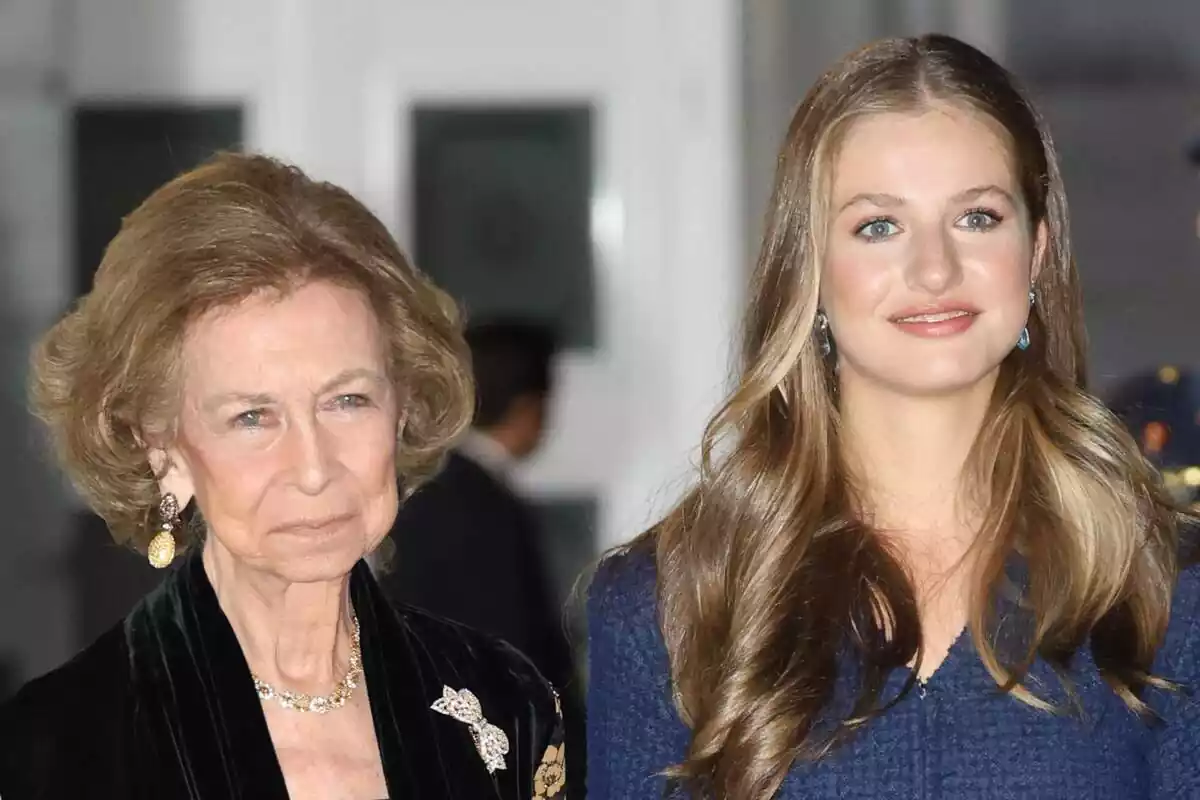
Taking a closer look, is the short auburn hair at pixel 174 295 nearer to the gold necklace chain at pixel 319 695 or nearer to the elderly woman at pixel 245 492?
the elderly woman at pixel 245 492

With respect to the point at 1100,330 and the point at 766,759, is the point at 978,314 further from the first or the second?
the point at 1100,330

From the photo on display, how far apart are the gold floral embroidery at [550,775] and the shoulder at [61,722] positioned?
0.62m

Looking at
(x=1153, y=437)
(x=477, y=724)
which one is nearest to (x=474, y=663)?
(x=477, y=724)

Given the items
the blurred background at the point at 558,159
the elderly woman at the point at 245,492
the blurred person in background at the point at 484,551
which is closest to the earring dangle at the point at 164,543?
the elderly woman at the point at 245,492

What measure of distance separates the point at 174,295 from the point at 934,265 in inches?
38.7

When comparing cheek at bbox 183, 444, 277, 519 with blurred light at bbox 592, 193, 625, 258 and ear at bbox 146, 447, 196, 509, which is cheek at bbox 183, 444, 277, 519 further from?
blurred light at bbox 592, 193, 625, 258

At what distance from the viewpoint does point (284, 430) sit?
7.63ft

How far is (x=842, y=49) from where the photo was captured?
518cm

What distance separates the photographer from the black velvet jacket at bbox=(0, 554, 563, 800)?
7.41ft

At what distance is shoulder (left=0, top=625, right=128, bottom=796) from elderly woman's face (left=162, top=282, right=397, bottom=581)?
0.80ft

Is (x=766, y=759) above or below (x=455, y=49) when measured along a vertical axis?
below

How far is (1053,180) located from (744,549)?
68 centimetres

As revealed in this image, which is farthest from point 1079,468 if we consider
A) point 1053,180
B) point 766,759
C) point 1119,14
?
point 1119,14

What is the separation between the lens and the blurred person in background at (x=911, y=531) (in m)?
2.30
